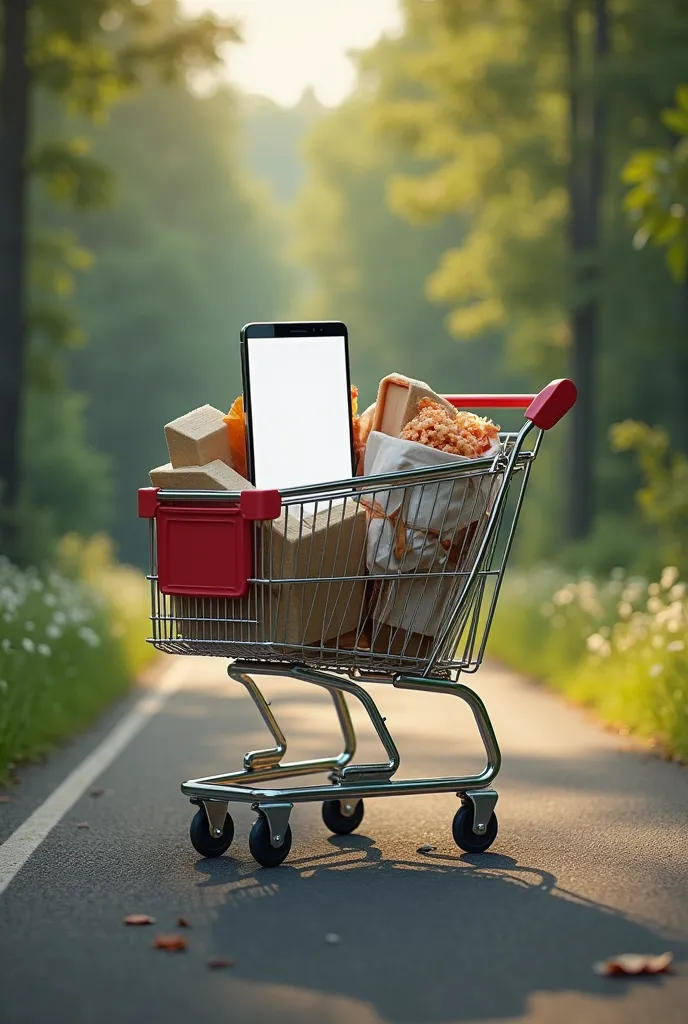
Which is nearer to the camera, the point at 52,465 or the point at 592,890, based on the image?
the point at 592,890

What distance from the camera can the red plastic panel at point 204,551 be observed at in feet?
19.5

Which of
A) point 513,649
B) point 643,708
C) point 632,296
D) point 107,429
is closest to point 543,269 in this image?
point 632,296

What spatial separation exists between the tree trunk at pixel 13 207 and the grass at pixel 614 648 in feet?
21.8

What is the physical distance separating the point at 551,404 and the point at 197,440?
1.37m

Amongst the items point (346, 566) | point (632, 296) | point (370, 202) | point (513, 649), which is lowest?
point (513, 649)

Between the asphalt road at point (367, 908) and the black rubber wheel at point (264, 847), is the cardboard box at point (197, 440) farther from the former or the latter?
the asphalt road at point (367, 908)

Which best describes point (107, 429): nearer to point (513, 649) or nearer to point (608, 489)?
point (608, 489)

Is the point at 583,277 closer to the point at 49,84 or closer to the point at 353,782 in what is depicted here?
the point at 49,84

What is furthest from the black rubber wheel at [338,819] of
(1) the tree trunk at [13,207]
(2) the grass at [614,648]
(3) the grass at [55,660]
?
(1) the tree trunk at [13,207]

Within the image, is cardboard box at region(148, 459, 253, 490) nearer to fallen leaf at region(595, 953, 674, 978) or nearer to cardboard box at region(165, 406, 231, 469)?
cardboard box at region(165, 406, 231, 469)

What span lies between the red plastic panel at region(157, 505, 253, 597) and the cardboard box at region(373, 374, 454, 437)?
817mm

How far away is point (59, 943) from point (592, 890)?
1.91 metres

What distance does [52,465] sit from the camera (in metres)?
37.7

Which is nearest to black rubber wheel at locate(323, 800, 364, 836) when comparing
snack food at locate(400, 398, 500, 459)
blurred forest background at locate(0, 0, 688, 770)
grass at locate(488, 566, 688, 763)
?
snack food at locate(400, 398, 500, 459)
